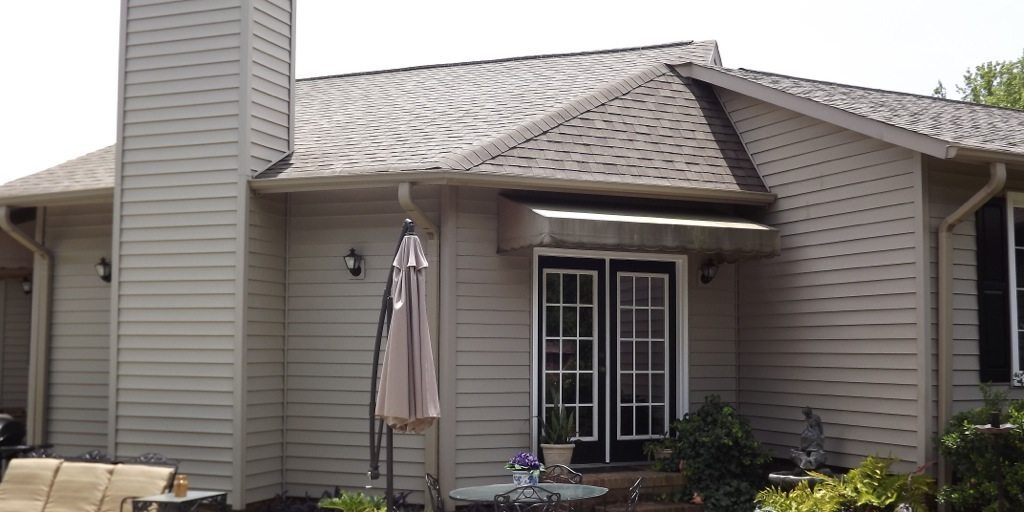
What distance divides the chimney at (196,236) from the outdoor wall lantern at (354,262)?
753mm

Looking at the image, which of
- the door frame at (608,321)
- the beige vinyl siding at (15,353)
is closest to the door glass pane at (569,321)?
the door frame at (608,321)

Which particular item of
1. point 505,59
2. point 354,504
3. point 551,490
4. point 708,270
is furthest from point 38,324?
point 708,270

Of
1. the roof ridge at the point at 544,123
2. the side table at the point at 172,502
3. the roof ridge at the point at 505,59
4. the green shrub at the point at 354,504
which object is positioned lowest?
the green shrub at the point at 354,504

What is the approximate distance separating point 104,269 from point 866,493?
7.69 metres

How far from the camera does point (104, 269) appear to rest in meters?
10.6

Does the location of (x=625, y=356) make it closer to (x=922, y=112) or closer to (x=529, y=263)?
(x=529, y=263)

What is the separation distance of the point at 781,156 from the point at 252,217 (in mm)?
5054

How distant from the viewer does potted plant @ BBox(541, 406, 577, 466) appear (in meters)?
8.86

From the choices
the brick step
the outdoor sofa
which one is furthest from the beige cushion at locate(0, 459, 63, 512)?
the brick step

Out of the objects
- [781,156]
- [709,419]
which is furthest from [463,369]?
[781,156]

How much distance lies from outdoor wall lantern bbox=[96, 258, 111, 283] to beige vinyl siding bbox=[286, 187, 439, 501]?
7.57 ft

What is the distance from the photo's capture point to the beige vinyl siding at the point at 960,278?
8.31 meters

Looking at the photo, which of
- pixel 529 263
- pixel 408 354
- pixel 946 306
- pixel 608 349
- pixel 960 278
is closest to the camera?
pixel 408 354

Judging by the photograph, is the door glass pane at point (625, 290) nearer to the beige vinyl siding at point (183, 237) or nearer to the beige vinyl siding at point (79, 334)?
the beige vinyl siding at point (183, 237)
